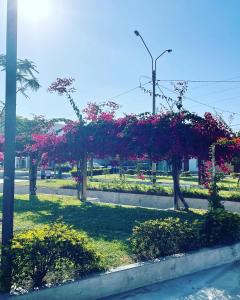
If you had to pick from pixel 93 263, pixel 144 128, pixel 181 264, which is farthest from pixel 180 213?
pixel 93 263

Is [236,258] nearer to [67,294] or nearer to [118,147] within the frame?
[67,294]

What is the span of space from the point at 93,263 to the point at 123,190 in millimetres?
10694

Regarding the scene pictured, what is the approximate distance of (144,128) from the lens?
39.1 feet

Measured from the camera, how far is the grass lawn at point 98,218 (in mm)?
6788

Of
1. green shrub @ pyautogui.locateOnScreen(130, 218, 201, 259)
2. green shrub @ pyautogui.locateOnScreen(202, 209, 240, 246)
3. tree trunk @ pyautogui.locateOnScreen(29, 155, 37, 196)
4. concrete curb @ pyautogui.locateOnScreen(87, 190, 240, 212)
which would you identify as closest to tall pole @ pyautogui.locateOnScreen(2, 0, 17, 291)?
green shrub @ pyautogui.locateOnScreen(130, 218, 201, 259)

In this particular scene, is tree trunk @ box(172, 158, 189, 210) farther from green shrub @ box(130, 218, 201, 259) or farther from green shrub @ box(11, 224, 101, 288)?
green shrub @ box(11, 224, 101, 288)

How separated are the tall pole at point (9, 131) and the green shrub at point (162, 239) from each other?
2.22 metres

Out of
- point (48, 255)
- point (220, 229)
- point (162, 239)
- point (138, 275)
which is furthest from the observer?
point (220, 229)

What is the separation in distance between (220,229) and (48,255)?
3364 mm

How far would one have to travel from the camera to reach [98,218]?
1041 cm

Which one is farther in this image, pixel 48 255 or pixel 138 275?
pixel 138 275

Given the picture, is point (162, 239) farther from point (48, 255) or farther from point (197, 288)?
point (48, 255)

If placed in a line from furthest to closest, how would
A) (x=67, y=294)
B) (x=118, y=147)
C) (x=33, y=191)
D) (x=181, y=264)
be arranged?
(x=33, y=191) → (x=118, y=147) → (x=181, y=264) → (x=67, y=294)

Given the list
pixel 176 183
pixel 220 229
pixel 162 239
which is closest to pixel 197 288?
pixel 162 239
